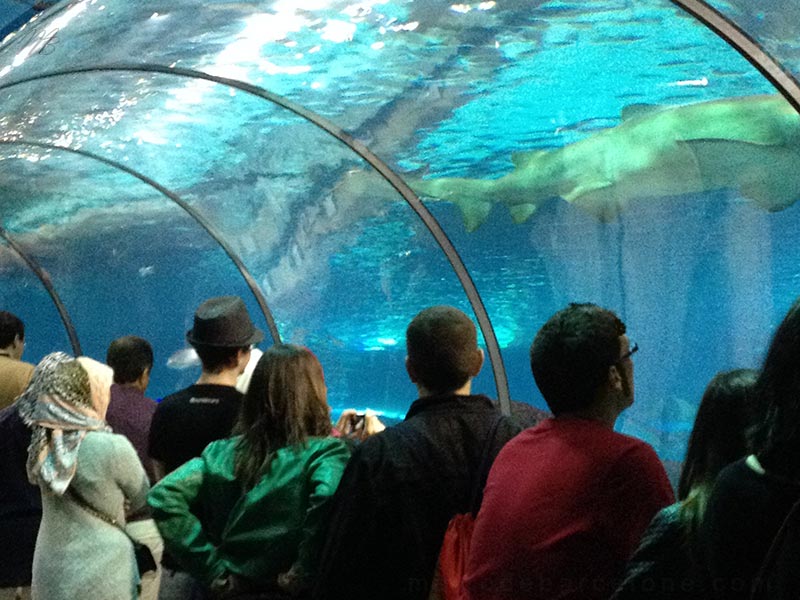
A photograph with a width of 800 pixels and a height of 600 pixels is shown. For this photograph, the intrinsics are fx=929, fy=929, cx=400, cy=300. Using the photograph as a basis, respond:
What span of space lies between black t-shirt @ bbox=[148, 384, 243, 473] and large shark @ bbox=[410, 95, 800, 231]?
15.7 feet

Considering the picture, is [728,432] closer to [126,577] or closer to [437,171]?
[126,577]

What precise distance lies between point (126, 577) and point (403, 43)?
4663 millimetres

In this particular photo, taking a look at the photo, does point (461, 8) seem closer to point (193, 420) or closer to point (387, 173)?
point (387, 173)

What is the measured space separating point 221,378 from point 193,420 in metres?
0.30

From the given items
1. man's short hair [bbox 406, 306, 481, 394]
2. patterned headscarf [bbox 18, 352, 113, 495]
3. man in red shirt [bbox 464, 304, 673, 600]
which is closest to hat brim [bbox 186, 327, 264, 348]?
patterned headscarf [bbox 18, 352, 113, 495]

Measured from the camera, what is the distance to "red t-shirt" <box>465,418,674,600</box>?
254 cm

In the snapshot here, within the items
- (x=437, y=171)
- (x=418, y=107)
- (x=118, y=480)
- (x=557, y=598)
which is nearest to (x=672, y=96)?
(x=418, y=107)

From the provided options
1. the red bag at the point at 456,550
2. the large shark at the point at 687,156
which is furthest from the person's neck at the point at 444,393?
the large shark at the point at 687,156

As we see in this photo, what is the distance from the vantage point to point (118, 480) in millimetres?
4203

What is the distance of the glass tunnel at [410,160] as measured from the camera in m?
6.72

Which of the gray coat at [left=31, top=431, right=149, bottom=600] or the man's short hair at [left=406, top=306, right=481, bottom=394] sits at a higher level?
the man's short hair at [left=406, top=306, right=481, bottom=394]

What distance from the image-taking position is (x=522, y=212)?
35.7ft

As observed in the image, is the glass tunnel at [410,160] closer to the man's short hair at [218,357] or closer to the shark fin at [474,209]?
the shark fin at [474,209]

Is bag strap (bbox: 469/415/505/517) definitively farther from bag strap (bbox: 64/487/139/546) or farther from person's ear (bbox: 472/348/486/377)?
bag strap (bbox: 64/487/139/546)
